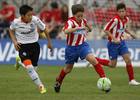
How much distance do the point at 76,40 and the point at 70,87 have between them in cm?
189

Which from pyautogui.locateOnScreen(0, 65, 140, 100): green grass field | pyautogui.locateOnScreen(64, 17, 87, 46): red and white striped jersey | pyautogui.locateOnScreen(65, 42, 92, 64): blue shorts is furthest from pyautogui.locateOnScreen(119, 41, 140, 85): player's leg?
pyautogui.locateOnScreen(64, 17, 87, 46): red and white striped jersey

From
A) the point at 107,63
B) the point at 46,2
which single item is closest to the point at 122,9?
the point at 107,63

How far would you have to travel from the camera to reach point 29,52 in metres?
16.5

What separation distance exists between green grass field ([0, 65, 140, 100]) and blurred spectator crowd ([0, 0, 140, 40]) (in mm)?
Answer: 5490

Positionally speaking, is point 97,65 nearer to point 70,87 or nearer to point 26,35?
point 26,35

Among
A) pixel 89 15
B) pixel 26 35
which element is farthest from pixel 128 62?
pixel 89 15

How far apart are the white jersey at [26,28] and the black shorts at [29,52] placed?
0.11 metres

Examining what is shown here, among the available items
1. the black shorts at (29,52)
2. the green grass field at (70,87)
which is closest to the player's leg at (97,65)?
the green grass field at (70,87)

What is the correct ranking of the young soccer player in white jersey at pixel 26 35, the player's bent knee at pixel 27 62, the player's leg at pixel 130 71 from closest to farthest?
1. the player's bent knee at pixel 27 62
2. the young soccer player in white jersey at pixel 26 35
3. the player's leg at pixel 130 71

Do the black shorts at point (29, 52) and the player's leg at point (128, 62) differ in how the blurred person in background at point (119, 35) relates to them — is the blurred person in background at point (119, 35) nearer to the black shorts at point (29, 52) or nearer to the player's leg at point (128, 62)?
the player's leg at point (128, 62)

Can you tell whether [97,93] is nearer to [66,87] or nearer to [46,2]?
[66,87]

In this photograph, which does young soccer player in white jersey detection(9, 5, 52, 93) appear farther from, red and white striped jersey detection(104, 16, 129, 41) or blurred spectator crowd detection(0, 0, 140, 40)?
blurred spectator crowd detection(0, 0, 140, 40)

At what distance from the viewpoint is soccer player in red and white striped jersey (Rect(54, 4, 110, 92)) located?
16016mm

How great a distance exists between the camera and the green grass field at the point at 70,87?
50.4 feet
